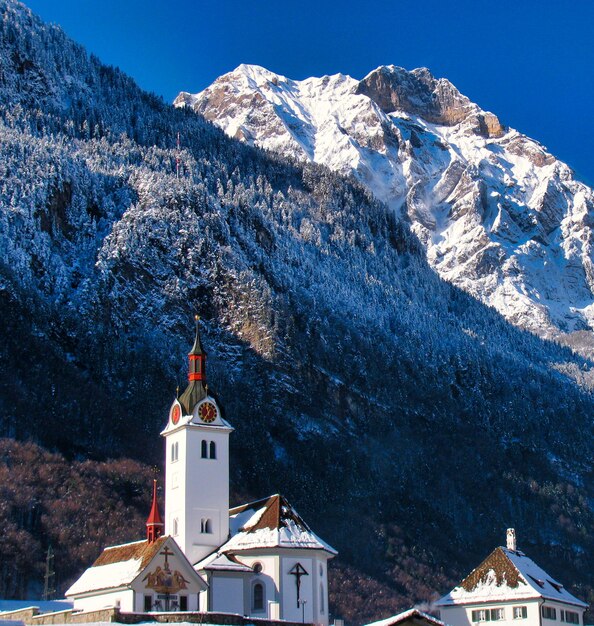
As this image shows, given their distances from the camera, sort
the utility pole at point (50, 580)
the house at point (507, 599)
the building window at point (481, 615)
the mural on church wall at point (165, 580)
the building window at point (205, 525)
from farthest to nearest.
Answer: the utility pole at point (50, 580)
the building window at point (481, 615)
the house at point (507, 599)
the building window at point (205, 525)
the mural on church wall at point (165, 580)

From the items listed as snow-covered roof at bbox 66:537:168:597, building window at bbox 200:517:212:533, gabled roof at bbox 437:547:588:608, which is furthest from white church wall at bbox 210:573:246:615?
gabled roof at bbox 437:547:588:608

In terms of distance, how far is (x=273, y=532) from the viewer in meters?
106

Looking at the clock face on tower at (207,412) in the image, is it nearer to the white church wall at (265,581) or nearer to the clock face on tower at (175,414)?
the clock face on tower at (175,414)

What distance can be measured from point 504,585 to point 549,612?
4.79m

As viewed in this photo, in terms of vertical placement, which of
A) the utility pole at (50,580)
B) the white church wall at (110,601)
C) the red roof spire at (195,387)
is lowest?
the white church wall at (110,601)

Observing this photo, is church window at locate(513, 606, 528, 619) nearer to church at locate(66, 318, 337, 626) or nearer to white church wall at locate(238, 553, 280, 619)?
church at locate(66, 318, 337, 626)

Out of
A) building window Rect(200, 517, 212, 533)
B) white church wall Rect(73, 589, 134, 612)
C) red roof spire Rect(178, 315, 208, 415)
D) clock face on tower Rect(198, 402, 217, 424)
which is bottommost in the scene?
white church wall Rect(73, 589, 134, 612)

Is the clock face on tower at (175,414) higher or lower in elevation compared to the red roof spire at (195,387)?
lower

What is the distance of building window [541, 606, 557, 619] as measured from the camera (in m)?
112

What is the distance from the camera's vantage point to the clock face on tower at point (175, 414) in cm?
11506

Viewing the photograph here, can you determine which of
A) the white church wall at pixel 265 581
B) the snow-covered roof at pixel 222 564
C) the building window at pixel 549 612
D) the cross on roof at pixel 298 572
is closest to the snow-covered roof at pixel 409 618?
the white church wall at pixel 265 581

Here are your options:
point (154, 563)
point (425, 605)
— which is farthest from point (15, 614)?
point (425, 605)

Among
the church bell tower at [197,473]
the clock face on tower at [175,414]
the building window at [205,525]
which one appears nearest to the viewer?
the church bell tower at [197,473]

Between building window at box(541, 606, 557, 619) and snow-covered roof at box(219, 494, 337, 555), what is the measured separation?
67.3 feet
